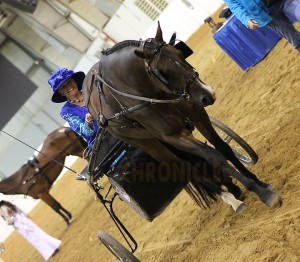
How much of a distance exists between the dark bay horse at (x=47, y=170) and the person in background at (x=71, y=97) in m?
4.47

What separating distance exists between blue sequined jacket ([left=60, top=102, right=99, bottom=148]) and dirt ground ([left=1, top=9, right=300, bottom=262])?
1.52m

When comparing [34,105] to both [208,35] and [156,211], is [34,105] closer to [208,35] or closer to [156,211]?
[208,35]

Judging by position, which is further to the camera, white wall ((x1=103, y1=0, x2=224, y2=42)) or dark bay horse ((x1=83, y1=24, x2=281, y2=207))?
white wall ((x1=103, y1=0, x2=224, y2=42))

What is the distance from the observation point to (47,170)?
1095cm

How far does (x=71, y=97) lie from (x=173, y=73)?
263 cm

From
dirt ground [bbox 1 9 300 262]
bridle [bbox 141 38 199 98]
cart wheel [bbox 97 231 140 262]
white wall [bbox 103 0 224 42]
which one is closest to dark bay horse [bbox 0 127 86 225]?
dirt ground [bbox 1 9 300 262]

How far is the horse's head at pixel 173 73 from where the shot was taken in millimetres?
3533

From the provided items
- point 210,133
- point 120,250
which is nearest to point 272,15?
point 210,133

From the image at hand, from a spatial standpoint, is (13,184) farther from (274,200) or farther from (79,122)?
(274,200)

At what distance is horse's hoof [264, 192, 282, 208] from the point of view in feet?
12.3

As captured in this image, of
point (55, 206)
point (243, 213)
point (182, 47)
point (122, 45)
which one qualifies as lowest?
point (55, 206)

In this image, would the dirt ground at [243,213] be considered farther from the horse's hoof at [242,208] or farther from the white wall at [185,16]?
the white wall at [185,16]

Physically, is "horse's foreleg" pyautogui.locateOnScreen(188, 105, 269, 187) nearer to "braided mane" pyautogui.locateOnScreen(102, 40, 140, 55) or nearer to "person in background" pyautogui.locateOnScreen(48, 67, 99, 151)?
"braided mane" pyautogui.locateOnScreen(102, 40, 140, 55)

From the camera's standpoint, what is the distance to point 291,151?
444 centimetres
